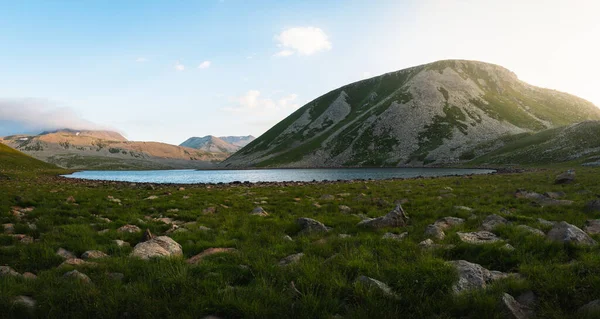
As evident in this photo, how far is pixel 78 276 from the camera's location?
753 centimetres

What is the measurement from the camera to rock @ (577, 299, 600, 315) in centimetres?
545

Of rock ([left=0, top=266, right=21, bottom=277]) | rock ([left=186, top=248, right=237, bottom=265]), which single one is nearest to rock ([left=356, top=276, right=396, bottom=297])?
rock ([left=186, top=248, right=237, bottom=265])

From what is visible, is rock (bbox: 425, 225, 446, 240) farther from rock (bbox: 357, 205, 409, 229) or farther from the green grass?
rock (bbox: 357, 205, 409, 229)

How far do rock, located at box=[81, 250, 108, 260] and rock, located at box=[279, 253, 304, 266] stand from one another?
558 centimetres

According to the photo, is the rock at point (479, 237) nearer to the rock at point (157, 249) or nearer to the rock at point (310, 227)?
the rock at point (310, 227)

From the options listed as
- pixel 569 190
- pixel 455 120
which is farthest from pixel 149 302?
pixel 455 120

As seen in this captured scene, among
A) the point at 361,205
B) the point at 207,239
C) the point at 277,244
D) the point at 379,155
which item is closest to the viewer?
the point at 277,244

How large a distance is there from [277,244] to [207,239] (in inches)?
120

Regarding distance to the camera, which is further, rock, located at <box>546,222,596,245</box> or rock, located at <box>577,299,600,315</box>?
rock, located at <box>546,222,596,245</box>

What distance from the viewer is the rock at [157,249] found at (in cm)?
945

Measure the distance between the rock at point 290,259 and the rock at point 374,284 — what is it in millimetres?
2263

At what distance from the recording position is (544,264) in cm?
787

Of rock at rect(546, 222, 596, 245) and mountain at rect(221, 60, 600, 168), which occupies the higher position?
mountain at rect(221, 60, 600, 168)

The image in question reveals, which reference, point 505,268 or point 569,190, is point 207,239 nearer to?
point 505,268
